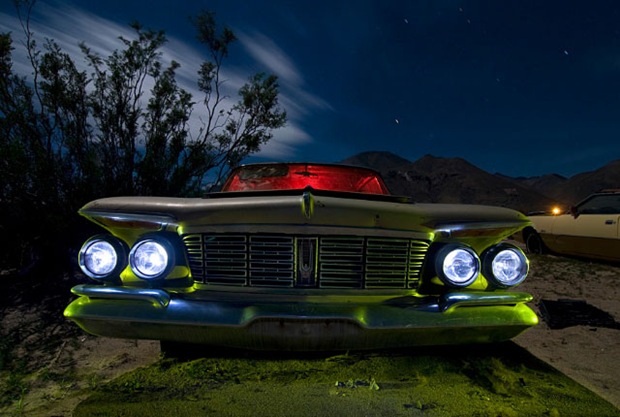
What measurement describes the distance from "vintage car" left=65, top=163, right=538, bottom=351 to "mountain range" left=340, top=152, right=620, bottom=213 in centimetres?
4057

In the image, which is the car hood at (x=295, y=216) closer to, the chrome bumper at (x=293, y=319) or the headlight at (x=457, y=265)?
the headlight at (x=457, y=265)

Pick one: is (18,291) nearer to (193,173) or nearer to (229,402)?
(193,173)

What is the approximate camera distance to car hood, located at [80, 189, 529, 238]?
1.74m

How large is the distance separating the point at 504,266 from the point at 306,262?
42.4 inches

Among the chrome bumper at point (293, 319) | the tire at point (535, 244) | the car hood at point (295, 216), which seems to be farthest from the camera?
the tire at point (535, 244)

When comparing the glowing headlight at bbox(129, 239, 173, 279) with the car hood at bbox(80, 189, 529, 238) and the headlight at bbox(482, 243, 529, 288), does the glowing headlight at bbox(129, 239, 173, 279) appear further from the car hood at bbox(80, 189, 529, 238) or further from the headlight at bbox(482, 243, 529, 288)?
the headlight at bbox(482, 243, 529, 288)

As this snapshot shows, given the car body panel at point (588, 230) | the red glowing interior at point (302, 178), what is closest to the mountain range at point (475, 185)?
the car body panel at point (588, 230)

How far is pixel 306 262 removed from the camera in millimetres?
1801

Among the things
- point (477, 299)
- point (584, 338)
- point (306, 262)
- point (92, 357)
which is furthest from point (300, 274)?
point (584, 338)

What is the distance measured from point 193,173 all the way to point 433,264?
5833 millimetres

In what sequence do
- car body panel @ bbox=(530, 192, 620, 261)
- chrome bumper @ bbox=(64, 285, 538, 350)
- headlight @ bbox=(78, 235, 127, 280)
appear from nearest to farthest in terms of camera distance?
chrome bumper @ bbox=(64, 285, 538, 350)
headlight @ bbox=(78, 235, 127, 280)
car body panel @ bbox=(530, 192, 620, 261)

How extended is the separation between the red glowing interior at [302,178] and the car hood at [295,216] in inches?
68.3

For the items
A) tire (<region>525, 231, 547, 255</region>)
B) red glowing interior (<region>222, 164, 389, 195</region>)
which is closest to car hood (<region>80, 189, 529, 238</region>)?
red glowing interior (<region>222, 164, 389, 195</region>)

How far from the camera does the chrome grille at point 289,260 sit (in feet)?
5.91
